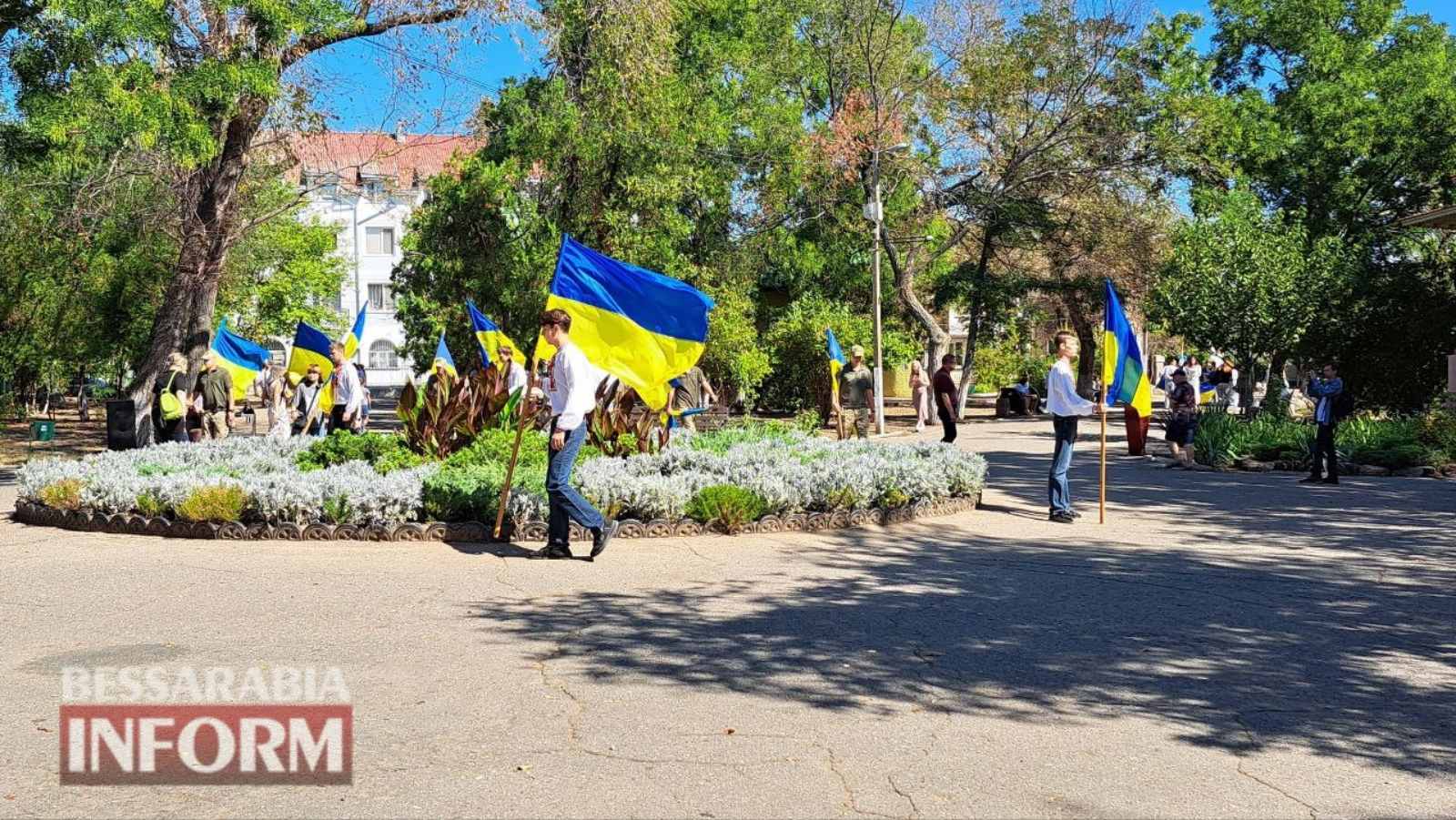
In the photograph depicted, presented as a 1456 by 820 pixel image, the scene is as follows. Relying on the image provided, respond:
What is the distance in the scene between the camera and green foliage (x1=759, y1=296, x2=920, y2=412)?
102 ft

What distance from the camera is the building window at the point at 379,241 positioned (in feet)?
249

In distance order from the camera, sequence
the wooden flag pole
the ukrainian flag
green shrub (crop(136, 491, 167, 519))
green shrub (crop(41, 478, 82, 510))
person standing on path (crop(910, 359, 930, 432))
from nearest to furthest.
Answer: the wooden flag pole, green shrub (crop(136, 491, 167, 519)), green shrub (crop(41, 478, 82, 510)), the ukrainian flag, person standing on path (crop(910, 359, 930, 432))

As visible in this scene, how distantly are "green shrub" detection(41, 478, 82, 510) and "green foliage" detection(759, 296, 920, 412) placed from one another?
21.0 metres

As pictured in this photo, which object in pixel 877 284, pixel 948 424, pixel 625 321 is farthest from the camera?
pixel 877 284

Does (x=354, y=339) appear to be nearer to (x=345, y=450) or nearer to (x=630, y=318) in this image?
(x=345, y=450)

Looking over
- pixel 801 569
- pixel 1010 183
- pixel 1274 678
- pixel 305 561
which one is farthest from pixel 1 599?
pixel 1010 183

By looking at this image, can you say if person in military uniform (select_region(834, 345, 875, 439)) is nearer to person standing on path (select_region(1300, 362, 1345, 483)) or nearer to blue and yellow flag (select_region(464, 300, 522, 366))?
blue and yellow flag (select_region(464, 300, 522, 366))

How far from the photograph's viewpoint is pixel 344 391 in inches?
616

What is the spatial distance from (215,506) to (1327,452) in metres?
12.7

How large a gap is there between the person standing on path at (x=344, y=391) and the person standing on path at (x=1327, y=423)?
11.9 meters

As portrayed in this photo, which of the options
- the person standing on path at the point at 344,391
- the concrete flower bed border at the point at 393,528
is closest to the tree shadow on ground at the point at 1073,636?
the concrete flower bed border at the point at 393,528

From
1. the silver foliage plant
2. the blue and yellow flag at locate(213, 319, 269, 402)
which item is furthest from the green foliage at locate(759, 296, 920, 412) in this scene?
the silver foliage plant

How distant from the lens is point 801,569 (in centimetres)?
880

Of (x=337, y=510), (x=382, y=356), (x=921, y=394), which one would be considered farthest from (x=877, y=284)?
(x=382, y=356)
